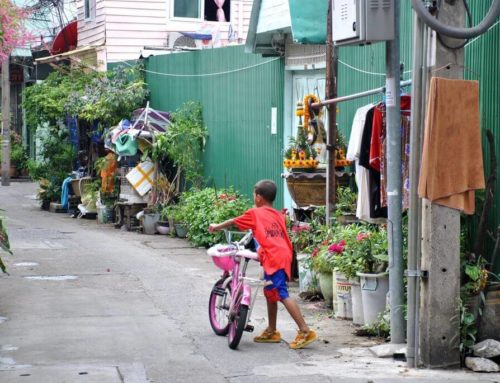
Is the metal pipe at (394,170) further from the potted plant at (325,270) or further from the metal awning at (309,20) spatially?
the metal awning at (309,20)

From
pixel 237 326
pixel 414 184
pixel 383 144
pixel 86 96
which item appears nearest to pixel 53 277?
pixel 237 326

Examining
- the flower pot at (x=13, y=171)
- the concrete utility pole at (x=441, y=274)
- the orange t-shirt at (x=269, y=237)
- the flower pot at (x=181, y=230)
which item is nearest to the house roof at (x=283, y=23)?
the flower pot at (x=181, y=230)

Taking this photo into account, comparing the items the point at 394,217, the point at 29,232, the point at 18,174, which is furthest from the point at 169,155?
the point at 18,174

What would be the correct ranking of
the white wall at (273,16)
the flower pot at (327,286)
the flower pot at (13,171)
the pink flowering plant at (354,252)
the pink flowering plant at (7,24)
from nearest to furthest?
the pink flowering plant at (354,252) < the flower pot at (327,286) < the white wall at (273,16) < the pink flowering plant at (7,24) < the flower pot at (13,171)

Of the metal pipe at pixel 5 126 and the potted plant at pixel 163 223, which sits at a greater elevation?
the metal pipe at pixel 5 126

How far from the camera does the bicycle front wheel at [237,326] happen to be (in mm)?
8578

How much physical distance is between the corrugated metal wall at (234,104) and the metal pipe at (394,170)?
22.5ft

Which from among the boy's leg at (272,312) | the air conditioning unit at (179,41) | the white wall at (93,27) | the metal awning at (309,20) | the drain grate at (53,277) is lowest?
the drain grate at (53,277)

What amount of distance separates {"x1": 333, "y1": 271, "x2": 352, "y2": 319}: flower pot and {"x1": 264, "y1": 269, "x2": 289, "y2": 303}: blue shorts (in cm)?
139

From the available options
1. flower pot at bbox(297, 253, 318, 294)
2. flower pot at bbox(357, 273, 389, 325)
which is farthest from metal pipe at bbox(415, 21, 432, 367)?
flower pot at bbox(297, 253, 318, 294)

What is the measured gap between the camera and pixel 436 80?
25.2ft

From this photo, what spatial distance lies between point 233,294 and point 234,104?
8.77 m

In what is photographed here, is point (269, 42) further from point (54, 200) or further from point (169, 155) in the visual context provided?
point (54, 200)

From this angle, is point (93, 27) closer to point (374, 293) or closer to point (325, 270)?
point (325, 270)
